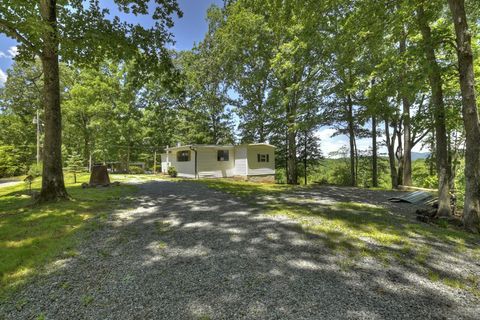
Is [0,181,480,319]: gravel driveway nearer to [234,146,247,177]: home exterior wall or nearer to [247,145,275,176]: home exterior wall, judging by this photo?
[234,146,247,177]: home exterior wall

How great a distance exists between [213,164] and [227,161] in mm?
1342

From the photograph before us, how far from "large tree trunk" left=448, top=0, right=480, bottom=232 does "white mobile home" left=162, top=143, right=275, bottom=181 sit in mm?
13774

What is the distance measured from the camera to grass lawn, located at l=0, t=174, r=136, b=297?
331cm

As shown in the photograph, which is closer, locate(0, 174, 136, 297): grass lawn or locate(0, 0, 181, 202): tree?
locate(0, 174, 136, 297): grass lawn

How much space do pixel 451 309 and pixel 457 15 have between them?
6730 mm

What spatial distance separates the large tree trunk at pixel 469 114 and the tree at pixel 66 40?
869cm

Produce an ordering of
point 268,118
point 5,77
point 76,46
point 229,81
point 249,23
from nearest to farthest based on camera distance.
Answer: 1. point 76,46
2. point 249,23
3. point 268,118
4. point 229,81
5. point 5,77

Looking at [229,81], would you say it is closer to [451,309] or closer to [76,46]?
[76,46]

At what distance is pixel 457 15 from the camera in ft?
18.6

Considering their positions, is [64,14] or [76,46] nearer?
[76,46]

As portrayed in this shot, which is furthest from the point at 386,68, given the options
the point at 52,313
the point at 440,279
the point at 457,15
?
the point at 52,313

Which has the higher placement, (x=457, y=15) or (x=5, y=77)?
(x=5, y=77)

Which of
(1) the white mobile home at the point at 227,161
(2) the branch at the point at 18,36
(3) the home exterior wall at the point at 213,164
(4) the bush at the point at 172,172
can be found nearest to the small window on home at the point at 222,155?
(1) the white mobile home at the point at 227,161

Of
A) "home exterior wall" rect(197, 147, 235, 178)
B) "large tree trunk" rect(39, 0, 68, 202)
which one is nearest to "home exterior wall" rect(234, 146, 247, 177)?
"home exterior wall" rect(197, 147, 235, 178)
